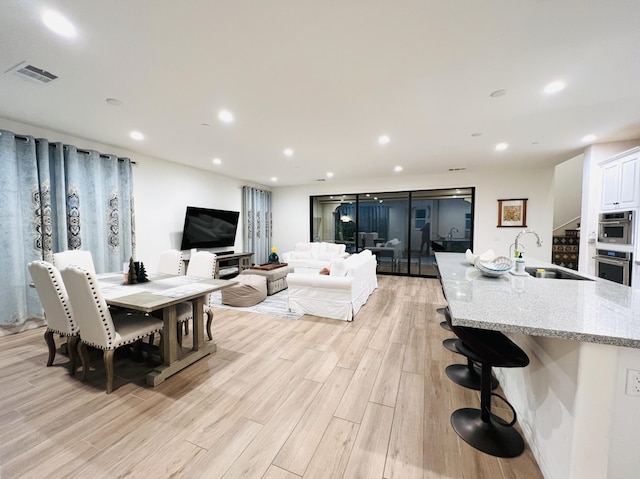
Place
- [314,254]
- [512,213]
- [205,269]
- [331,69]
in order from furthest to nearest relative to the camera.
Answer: [314,254] → [512,213] → [205,269] → [331,69]

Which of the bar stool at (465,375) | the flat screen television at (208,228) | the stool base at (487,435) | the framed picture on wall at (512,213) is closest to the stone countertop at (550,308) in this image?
the bar stool at (465,375)

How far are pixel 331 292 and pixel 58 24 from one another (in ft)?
11.5

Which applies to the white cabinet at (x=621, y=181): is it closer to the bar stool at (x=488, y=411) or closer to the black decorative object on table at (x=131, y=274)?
the bar stool at (x=488, y=411)

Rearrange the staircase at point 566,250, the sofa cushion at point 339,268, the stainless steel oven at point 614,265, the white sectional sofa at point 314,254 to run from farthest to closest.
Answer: the white sectional sofa at point 314,254 → the staircase at point 566,250 → the sofa cushion at point 339,268 → the stainless steel oven at point 614,265

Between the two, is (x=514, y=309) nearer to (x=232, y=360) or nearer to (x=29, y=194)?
(x=232, y=360)

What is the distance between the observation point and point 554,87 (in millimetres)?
2367

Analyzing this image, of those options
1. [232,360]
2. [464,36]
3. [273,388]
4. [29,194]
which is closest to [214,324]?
[232,360]

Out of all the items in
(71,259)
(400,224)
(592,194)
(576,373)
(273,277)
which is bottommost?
(273,277)

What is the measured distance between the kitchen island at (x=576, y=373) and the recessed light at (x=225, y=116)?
9.80 feet

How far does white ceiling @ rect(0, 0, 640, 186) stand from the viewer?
5.21ft

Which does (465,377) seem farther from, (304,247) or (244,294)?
(304,247)

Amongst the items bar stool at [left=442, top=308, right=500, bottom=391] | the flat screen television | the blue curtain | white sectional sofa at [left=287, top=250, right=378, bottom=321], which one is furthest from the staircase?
the blue curtain

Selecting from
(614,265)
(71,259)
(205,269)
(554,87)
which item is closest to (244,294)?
(205,269)

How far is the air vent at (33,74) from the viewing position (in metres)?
2.11
